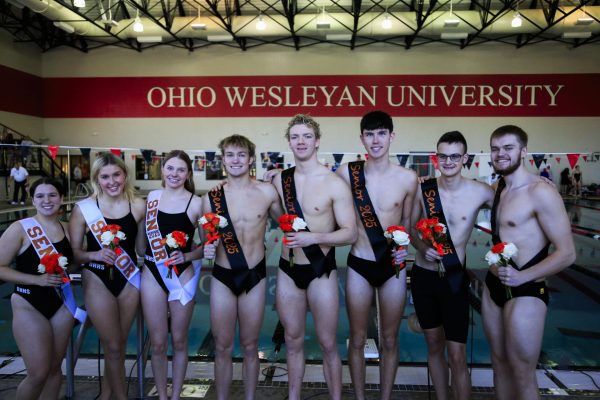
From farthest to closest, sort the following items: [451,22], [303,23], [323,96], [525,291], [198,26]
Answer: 1. [323,96]
2. [303,23]
3. [198,26]
4. [451,22]
5. [525,291]

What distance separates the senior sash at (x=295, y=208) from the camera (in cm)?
312

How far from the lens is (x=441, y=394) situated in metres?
3.13

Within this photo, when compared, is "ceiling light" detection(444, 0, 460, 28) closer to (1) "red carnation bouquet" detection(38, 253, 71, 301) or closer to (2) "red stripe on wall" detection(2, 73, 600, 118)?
(2) "red stripe on wall" detection(2, 73, 600, 118)

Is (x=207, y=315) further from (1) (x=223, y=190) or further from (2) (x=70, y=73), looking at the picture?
(2) (x=70, y=73)

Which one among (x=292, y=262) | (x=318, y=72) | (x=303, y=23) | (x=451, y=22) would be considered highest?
(x=303, y=23)

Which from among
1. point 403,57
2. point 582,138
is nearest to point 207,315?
point 403,57

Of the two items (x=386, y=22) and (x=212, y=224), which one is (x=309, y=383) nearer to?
(x=212, y=224)

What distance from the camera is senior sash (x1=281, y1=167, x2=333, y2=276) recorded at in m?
3.12

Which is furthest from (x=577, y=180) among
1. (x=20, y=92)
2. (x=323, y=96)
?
(x=20, y=92)

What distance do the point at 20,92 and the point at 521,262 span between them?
24467 millimetres

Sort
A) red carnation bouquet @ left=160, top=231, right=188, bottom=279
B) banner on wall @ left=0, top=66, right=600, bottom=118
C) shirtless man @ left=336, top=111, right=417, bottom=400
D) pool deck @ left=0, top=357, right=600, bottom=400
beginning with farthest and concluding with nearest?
1. banner on wall @ left=0, top=66, right=600, bottom=118
2. pool deck @ left=0, top=357, right=600, bottom=400
3. shirtless man @ left=336, top=111, right=417, bottom=400
4. red carnation bouquet @ left=160, top=231, right=188, bottom=279

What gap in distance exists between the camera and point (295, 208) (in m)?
3.21

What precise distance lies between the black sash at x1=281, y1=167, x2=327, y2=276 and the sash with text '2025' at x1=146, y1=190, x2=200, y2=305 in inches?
34.4

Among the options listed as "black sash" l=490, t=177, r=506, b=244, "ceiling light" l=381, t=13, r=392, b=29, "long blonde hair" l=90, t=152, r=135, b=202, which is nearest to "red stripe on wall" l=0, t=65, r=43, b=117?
"ceiling light" l=381, t=13, r=392, b=29
